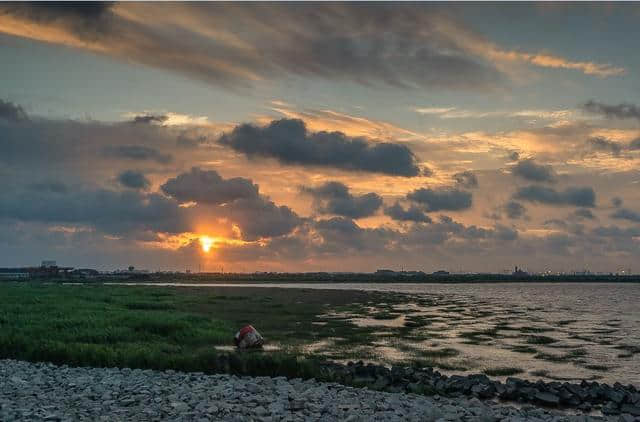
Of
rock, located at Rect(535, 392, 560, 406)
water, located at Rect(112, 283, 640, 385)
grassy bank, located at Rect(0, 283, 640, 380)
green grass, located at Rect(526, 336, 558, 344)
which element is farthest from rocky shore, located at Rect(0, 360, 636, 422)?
green grass, located at Rect(526, 336, 558, 344)

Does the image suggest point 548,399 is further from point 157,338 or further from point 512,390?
point 157,338

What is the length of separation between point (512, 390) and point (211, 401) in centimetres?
1210

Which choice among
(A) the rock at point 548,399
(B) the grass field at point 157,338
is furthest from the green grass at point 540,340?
(A) the rock at point 548,399

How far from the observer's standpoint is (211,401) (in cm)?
1675

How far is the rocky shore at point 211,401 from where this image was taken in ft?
49.3

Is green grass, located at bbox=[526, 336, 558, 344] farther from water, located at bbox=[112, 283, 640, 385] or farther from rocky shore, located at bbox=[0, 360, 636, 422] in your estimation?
rocky shore, located at bbox=[0, 360, 636, 422]

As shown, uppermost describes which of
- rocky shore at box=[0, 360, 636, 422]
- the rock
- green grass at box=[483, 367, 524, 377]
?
rocky shore at box=[0, 360, 636, 422]

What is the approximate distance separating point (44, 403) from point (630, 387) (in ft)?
72.6

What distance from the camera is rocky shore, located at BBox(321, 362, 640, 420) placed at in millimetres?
21141

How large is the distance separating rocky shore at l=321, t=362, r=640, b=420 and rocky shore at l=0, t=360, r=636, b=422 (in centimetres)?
115

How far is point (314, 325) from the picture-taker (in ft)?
166

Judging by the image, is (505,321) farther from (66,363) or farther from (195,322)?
(66,363)

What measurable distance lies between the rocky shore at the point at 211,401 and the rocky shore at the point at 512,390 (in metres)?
1.15

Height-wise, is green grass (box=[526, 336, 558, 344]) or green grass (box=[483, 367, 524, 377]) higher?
green grass (box=[483, 367, 524, 377])
